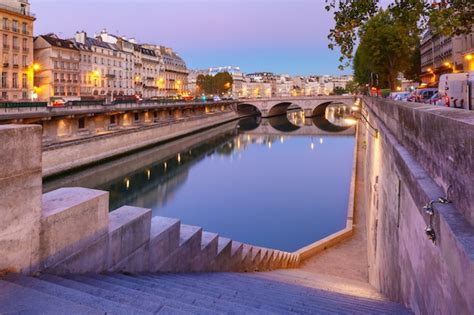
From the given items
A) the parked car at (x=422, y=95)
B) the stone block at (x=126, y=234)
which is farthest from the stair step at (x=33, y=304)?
the parked car at (x=422, y=95)

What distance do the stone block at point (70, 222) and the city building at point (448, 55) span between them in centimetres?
3621

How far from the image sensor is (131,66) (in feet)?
288

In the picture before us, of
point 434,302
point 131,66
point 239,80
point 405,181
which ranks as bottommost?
point 434,302

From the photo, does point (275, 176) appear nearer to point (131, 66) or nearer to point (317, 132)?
point (317, 132)

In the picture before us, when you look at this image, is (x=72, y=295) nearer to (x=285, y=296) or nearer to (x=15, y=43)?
(x=285, y=296)

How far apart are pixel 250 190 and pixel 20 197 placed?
26.9m

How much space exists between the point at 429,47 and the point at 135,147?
182 feet

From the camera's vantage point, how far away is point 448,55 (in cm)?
5506

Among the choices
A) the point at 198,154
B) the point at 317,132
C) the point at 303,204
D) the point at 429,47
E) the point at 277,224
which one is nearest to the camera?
the point at 277,224

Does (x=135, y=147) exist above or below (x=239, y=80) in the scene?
below

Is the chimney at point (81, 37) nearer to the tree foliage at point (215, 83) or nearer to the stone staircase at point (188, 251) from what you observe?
the tree foliage at point (215, 83)

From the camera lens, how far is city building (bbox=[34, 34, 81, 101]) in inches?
2441

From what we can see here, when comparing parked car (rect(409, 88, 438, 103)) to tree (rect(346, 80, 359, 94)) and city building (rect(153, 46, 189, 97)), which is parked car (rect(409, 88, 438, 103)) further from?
city building (rect(153, 46, 189, 97))

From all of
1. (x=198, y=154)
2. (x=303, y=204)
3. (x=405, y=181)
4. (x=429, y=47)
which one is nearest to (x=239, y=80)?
(x=429, y=47)
